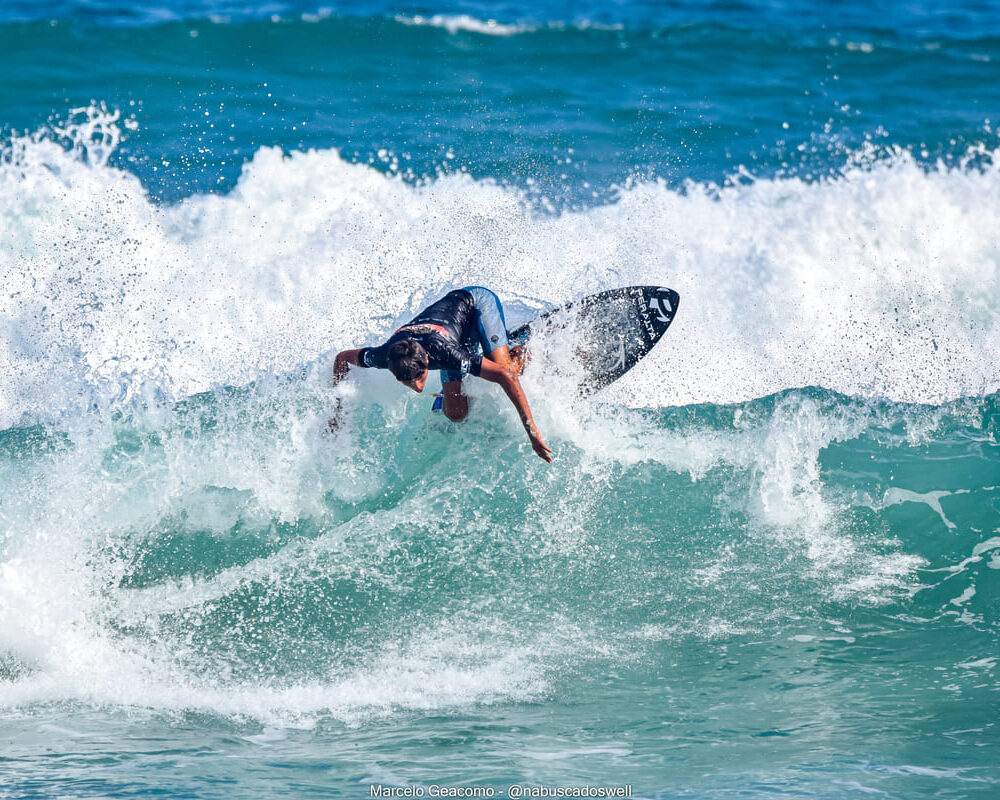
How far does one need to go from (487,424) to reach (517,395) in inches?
40.1

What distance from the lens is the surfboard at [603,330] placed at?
7234 mm

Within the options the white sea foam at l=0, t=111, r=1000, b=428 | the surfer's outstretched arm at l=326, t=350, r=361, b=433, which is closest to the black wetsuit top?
the surfer's outstretched arm at l=326, t=350, r=361, b=433

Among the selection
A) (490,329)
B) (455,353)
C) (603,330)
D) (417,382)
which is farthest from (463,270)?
(417,382)

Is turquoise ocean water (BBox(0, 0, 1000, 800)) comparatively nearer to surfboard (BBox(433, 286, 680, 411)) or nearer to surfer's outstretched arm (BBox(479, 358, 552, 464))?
surfboard (BBox(433, 286, 680, 411))

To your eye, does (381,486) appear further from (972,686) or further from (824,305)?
(824,305)

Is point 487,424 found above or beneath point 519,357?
beneath

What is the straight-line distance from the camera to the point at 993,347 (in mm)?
8852

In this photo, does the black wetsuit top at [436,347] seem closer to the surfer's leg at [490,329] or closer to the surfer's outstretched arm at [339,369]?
the surfer's outstretched arm at [339,369]

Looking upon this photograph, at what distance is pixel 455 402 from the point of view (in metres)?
6.70

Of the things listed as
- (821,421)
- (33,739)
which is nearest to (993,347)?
(821,421)

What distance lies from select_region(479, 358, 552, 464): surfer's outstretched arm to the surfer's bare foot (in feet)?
3.24

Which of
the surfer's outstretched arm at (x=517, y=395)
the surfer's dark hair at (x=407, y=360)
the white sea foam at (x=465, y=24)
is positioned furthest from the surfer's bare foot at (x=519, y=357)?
the white sea foam at (x=465, y=24)

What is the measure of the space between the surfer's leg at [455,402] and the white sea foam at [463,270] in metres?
1.19

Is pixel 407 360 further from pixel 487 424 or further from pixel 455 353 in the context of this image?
pixel 487 424
